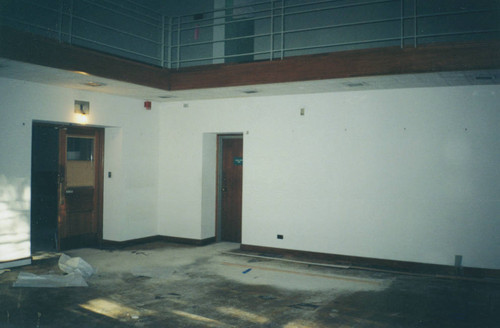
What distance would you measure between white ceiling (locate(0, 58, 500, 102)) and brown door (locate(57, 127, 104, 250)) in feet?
3.52

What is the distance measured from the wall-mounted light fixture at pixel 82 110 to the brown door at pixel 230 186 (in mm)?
2671

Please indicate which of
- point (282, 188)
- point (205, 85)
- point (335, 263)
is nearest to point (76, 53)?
point (205, 85)

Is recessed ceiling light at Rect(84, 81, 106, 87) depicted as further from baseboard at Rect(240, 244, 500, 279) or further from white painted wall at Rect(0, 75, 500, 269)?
baseboard at Rect(240, 244, 500, 279)

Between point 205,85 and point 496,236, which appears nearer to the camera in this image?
point 496,236

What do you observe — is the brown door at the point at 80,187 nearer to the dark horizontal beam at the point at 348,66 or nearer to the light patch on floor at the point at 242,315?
the dark horizontal beam at the point at 348,66

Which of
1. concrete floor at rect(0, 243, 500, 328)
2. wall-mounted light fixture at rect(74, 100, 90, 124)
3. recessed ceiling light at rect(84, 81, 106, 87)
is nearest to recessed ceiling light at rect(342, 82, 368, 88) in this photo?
concrete floor at rect(0, 243, 500, 328)

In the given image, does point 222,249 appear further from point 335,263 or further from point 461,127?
point 461,127

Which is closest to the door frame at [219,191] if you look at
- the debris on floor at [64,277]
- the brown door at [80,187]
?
the brown door at [80,187]

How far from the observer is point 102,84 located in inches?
263

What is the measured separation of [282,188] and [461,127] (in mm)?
3075

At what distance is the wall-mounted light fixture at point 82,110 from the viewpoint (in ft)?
23.5

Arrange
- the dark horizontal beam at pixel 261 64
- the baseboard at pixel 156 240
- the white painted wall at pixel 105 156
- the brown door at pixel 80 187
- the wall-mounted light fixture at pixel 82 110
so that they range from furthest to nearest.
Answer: the baseboard at pixel 156 240, the brown door at pixel 80 187, the wall-mounted light fixture at pixel 82 110, the white painted wall at pixel 105 156, the dark horizontal beam at pixel 261 64

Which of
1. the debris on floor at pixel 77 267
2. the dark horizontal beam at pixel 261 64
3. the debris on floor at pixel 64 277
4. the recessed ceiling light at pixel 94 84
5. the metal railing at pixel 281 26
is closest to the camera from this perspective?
the dark horizontal beam at pixel 261 64

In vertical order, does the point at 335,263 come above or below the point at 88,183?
below
